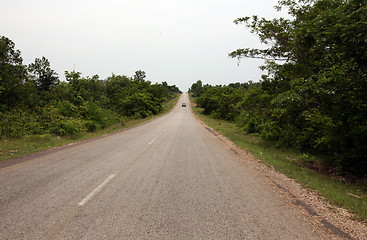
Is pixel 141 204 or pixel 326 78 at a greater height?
pixel 326 78

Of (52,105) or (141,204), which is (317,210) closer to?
(141,204)

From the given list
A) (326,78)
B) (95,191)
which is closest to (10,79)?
(95,191)

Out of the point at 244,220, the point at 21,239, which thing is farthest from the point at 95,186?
the point at 244,220

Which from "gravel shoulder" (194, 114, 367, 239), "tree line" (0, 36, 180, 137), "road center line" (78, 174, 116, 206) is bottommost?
"gravel shoulder" (194, 114, 367, 239)

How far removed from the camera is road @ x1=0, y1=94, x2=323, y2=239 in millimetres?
2822

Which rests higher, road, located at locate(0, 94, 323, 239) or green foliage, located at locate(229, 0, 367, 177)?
green foliage, located at locate(229, 0, 367, 177)

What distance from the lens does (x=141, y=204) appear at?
11.9 feet

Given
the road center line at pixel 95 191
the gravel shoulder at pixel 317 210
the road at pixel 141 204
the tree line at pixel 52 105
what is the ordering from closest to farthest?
1. the road at pixel 141 204
2. the gravel shoulder at pixel 317 210
3. the road center line at pixel 95 191
4. the tree line at pixel 52 105

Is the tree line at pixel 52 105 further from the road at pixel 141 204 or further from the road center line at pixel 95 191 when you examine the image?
the road center line at pixel 95 191

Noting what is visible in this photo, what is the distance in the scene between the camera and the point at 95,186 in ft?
14.6

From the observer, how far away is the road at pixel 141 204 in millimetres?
2822

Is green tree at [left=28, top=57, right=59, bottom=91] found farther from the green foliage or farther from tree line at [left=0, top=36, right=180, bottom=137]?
the green foliage

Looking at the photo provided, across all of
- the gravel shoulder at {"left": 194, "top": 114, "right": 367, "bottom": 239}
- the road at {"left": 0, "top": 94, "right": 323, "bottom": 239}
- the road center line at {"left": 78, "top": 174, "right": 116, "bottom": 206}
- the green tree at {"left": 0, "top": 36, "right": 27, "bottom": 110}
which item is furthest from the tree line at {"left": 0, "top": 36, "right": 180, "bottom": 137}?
the gravel shoulder at {"left": 194, "top": 114, "right": 367, "bottom": 239}

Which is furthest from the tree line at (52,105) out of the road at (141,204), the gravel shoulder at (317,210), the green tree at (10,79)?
the gravel shoulder at (317,210)
